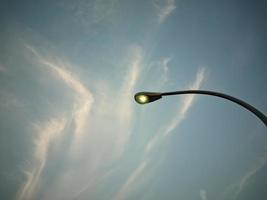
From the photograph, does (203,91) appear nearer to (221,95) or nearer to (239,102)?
(221,95)

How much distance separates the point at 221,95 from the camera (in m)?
6.45

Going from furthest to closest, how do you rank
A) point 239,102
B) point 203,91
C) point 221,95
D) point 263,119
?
point 203,91 < point 221,95 < point 239,102 < point 263,119

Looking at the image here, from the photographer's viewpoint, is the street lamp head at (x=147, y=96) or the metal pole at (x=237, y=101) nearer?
the metal pole at (x=237, y=101)

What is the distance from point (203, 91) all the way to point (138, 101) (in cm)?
216

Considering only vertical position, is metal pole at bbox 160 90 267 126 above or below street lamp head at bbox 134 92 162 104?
below

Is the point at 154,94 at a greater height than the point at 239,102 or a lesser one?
greater

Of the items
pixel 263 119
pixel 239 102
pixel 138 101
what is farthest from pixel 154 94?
pixel 263 119

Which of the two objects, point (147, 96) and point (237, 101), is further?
point (147, 96)

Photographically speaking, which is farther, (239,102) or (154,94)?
(154,94)

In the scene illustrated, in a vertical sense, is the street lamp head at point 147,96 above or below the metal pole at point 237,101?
above

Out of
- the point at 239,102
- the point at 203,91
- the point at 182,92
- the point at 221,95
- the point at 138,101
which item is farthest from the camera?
the point at 138,101

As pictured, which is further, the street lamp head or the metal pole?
the street lamp head

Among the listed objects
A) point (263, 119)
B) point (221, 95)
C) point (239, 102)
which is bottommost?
point (263, 119)

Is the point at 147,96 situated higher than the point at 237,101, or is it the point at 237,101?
the point at 147,96
